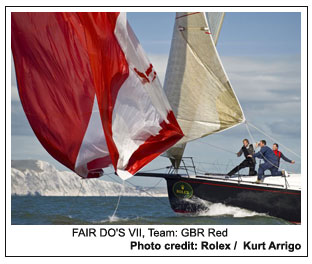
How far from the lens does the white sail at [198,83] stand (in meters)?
17.9

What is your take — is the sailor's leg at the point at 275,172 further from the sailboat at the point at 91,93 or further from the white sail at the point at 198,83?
the sailboat at the point at 91,93

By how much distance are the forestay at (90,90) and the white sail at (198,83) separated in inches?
181

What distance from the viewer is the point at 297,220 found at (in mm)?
16906

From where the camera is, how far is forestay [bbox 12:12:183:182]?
12.5m

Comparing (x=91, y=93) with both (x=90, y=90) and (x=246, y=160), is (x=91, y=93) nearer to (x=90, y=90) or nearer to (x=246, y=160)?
(x=90, y=90)

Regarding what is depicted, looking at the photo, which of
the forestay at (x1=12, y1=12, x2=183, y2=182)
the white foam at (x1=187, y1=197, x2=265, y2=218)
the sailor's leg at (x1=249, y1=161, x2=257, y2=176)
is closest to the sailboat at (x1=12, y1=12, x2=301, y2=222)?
the forestay at (x1=12, y1=12, x2=183, y2=182)

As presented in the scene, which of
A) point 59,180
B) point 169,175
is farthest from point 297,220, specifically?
point 59,180

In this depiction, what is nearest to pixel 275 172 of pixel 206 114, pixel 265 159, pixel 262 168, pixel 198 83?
pixel 262 168

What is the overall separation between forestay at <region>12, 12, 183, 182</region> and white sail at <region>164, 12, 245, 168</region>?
459cm

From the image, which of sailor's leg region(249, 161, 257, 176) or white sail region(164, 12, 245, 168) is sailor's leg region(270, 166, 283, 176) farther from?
white sail region(164, 12, 245, 168)

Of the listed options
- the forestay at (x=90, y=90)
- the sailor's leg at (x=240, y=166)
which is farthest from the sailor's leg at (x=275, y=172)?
the forestay at (x=90, y=90)

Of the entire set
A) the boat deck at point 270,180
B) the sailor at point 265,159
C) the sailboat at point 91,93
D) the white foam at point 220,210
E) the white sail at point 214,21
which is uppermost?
the white sail at point 214,21

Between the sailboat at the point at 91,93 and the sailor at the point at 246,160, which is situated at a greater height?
the sailboat at the point at 91,93
